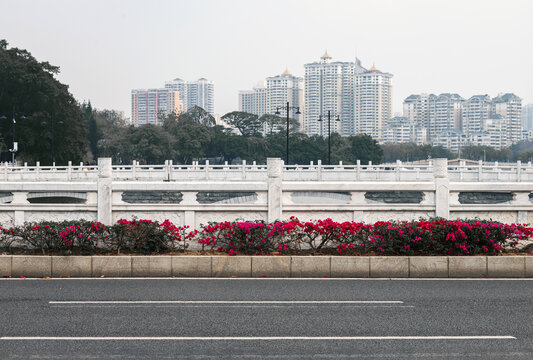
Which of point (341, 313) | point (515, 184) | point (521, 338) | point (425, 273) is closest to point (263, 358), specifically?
point (341, 313)

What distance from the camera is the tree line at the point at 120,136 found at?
242ft

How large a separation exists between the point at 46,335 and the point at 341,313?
3.69 meters

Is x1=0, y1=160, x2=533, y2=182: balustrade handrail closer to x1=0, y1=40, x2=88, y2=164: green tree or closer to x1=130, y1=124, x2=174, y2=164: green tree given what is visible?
x1=0, y1=40, x2=88, y2=164: green tree

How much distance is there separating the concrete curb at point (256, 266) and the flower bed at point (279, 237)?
40 cm

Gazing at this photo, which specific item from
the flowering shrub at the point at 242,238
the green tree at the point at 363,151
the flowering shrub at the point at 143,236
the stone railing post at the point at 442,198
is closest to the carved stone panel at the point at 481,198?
the stone railing post at the point at 442,198

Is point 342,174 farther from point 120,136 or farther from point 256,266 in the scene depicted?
point 120,136

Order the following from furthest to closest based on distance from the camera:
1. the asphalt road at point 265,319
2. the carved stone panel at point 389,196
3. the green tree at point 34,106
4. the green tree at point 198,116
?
the green tree at point 198,116 < the green tree at point 34,106 < the carved stone panel at point 389,196 < the asphalt road at point 265,319

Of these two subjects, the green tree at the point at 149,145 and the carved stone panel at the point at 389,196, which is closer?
the carved stone panel at the point at 389,196

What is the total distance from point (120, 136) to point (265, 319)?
99.3m

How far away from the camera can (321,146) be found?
118m

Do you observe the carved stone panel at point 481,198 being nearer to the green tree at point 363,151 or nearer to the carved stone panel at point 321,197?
the carved stone panel at point 321,197

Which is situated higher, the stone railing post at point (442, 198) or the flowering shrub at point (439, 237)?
the stone railing post at point (442, 198)

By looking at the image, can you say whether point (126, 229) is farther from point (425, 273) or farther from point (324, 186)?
point (425, 273)

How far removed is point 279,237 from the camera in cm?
1262
